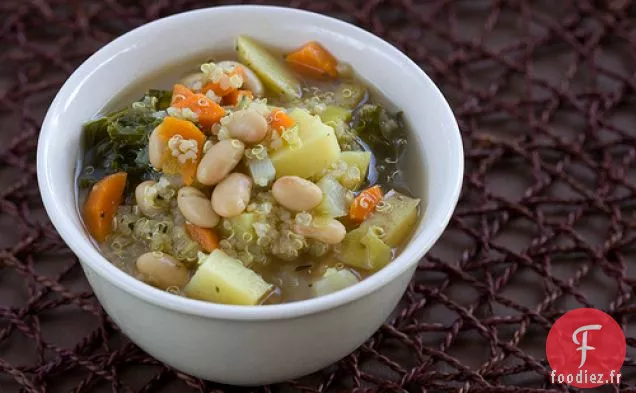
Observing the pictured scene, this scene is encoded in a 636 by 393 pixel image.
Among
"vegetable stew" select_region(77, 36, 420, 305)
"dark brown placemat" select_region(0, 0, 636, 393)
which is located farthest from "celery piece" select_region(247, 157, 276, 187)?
"dark brown placemat" select_region(0, 0, 636, 393)

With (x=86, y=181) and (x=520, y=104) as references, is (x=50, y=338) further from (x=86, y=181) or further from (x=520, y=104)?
(x=520, y=104)

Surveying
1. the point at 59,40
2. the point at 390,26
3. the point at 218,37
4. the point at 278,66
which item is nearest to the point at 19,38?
the point at 59,40

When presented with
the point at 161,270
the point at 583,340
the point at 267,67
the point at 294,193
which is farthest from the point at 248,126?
the point at 583,340

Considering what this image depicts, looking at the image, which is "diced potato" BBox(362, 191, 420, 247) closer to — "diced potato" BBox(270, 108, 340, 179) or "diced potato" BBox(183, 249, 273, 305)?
"diced potato" BBox(270, 108, 340, 179)

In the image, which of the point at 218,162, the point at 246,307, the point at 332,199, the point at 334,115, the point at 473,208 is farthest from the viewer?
the point at 473,208

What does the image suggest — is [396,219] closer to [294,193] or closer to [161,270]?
[294,193]
